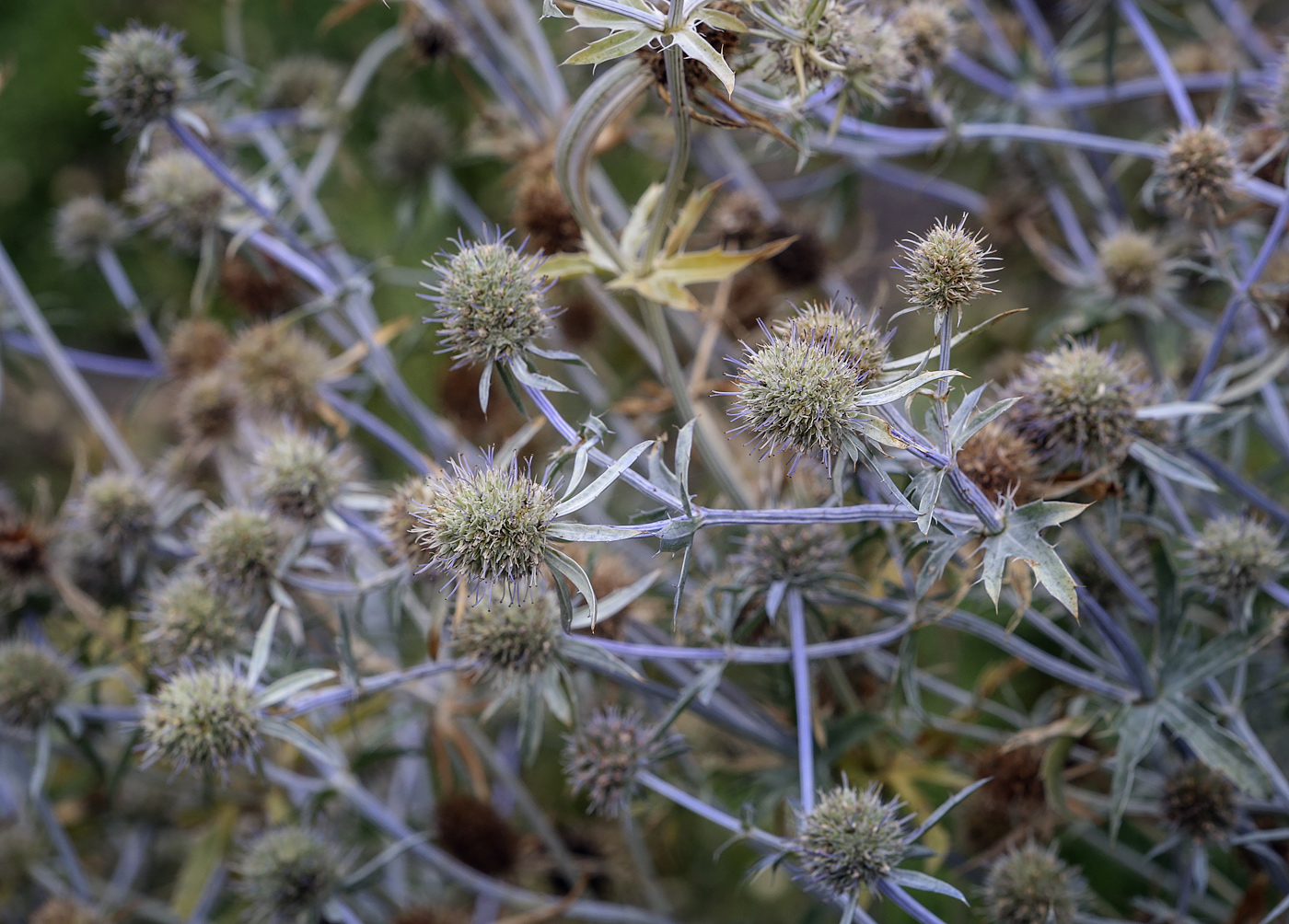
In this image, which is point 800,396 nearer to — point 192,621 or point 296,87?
point 192,621

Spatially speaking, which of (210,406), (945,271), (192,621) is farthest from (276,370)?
(945,271)

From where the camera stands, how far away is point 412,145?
7.12 ft

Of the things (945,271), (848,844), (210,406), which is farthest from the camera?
(210,406)

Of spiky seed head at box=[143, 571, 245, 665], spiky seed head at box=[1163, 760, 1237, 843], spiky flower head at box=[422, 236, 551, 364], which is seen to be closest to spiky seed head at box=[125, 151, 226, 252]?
spiky seed head at box=[143, 571, 245, 665]

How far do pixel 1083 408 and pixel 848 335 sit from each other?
0.41 meters

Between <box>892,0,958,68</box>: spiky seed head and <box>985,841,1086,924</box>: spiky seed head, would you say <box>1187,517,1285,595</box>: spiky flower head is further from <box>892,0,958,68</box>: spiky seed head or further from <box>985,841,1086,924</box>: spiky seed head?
<box>892,0,958,68</box>: spiky seed head

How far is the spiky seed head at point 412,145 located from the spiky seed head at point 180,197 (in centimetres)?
43

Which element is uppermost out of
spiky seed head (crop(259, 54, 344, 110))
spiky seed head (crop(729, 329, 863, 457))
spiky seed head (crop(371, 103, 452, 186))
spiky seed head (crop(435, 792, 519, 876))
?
spiky seed head (crop(259, 54, 344, 110))

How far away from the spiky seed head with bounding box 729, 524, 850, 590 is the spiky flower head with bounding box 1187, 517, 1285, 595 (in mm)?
516

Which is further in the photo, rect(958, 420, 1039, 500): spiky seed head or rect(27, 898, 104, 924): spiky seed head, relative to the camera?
rect(27, 898, 104, 924): spiky seed head

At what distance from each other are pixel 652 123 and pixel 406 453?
976 millimetres

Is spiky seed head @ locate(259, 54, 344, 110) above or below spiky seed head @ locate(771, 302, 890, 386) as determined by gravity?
above

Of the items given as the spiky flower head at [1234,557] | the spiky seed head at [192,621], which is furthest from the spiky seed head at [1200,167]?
the spiky seed head at [192,621]

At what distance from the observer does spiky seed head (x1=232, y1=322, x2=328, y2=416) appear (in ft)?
5.75
